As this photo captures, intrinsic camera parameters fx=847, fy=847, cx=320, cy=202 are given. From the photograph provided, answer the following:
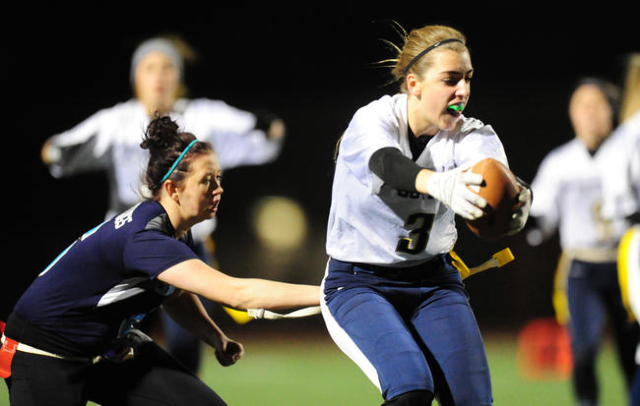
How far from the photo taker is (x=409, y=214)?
108 inches

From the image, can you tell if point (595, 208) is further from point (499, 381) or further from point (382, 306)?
point (382, 306)

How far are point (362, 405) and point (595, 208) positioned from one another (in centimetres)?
180

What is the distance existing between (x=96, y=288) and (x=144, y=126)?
2.02 meters

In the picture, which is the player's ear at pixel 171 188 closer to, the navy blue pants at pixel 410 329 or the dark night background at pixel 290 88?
the navy blue pants at pixel 410 329

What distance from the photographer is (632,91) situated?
489 cm

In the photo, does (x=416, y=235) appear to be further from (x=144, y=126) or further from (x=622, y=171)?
(x=622, y=171)

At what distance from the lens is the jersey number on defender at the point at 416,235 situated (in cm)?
273

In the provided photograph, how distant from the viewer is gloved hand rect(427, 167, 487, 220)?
7.58ft

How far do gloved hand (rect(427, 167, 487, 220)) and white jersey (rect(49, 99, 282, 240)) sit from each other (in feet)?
7.95

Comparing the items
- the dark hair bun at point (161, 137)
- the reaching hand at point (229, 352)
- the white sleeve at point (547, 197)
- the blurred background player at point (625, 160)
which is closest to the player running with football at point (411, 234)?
the reaching hand at point (229, 352)

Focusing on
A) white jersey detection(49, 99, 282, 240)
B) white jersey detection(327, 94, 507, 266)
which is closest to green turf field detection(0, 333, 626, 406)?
white jersey detection(49, 99, 282, 240)

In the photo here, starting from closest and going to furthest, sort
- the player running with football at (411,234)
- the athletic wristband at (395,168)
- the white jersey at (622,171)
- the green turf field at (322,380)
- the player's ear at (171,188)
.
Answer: the athletic wristband at (395,168) → the player running with football at (411,234) → the player's ear at (171,188) → the white jersey at (622,171) → the green turf field at (322,380)

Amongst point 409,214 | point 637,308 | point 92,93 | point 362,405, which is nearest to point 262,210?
point 92,93

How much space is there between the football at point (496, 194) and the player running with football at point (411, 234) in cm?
11
